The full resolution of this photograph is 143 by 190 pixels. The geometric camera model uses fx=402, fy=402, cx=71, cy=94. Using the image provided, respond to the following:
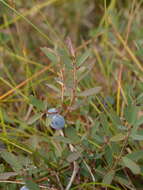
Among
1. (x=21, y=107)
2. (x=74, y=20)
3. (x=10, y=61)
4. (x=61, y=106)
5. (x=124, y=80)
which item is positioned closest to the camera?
(x=61, y=106)

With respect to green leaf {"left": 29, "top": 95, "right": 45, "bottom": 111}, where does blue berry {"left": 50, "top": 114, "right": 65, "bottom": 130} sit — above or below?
below

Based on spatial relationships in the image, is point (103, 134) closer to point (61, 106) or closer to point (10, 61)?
point (61, 106)

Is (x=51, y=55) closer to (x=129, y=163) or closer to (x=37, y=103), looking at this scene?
(x=37, y=103)

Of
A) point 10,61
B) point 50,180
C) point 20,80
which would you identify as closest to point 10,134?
point 50,180

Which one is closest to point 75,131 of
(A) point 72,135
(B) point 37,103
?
(A) point 72,135

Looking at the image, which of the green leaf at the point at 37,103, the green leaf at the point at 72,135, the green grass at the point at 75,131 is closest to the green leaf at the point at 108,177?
the green grass at the point at 75,131

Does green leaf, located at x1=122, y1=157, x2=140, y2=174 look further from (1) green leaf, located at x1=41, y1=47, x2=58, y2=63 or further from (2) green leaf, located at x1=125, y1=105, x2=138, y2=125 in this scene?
(1) green leaf, located at x1=41, y1=47, x2=58, y2=63

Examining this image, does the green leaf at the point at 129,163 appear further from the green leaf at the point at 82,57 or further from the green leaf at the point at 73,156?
the green leaf at the point at 82,57

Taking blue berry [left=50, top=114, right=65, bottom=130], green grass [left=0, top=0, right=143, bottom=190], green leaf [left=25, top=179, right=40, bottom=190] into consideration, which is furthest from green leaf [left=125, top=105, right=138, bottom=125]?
green leaf [left=25, top=179, right=40, bottom=190]

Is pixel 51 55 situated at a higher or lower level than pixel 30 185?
higher
